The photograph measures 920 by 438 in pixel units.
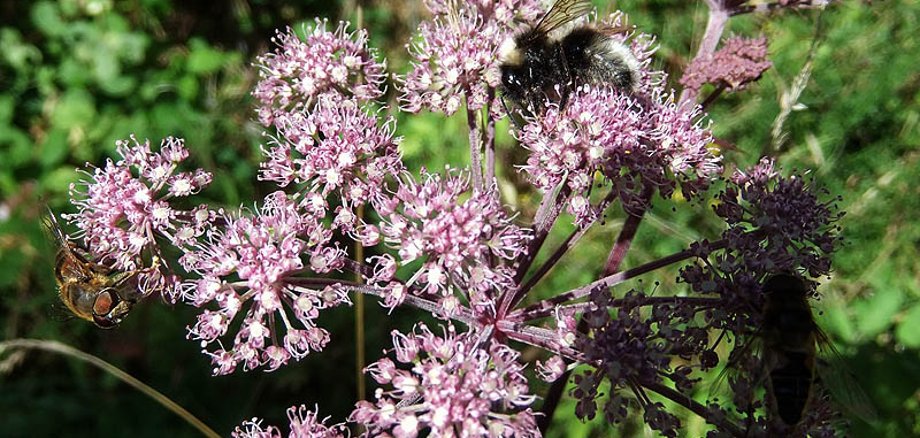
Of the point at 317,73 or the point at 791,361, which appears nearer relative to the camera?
the point at 791,361

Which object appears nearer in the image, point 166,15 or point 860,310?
point 860,310

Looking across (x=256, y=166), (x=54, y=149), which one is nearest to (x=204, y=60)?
(x=256, y=166)

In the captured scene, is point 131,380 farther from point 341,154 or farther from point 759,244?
point 759,244

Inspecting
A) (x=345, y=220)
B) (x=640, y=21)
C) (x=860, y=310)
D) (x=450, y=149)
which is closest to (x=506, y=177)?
(x=450, y=149)

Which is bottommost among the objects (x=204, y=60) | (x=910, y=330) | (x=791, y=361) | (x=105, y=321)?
(x=105, y=321)

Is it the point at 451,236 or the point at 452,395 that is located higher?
the point at 451,236

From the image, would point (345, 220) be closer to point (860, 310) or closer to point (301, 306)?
point (301, 306)
